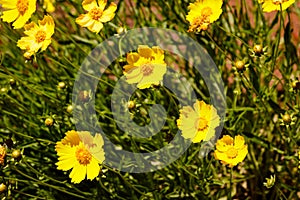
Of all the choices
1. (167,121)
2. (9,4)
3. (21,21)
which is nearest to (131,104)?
(167,121)

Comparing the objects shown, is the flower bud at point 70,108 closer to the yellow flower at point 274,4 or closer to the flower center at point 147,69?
the flower center at point 147,69

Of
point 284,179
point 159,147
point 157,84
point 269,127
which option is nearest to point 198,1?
point 157,84

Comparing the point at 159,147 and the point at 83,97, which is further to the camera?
the point at 159,147

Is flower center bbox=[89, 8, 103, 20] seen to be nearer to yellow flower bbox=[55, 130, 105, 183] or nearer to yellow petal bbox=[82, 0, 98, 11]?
yellow petal bbox=[82, 0, 98, 11]

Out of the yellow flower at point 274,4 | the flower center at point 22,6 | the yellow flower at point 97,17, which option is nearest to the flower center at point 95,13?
the yellow flower at point 97,17

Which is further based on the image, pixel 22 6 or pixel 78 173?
pixel 22 6

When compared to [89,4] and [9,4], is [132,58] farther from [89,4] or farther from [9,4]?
[9,4]

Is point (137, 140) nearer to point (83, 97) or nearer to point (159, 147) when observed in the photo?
point (159, 147)

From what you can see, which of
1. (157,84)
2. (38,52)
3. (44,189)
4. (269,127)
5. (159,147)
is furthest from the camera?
(269,127)
